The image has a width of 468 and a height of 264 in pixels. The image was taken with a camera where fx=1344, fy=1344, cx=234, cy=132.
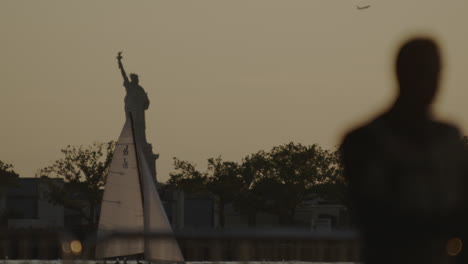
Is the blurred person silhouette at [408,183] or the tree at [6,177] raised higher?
the tree at [6,177]

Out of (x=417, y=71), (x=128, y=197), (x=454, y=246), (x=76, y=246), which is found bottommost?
(x=454, y=246)

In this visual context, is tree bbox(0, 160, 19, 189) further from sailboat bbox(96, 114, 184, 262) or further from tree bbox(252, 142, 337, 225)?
sailboat bbox(96, 114, 184, 262)

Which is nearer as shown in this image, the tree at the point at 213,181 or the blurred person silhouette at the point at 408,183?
the blurred person silhouette at the point at 408,183

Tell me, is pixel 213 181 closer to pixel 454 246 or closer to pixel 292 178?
pixel 292 178

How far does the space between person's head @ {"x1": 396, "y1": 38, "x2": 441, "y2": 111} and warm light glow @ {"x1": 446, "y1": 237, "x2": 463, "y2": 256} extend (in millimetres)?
672

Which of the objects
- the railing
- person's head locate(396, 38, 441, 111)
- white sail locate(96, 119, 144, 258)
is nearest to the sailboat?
white sail locate(96, 119, 144, 258)

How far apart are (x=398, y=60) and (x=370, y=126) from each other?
1.37 ft

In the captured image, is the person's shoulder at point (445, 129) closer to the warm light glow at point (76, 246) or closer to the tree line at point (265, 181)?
the warm light glow at point (76, 246)

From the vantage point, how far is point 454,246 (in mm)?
6703

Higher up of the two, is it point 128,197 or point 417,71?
point 128,197

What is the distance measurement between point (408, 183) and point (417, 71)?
0.63m

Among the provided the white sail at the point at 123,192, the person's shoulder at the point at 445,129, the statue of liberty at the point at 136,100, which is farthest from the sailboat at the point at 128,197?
the person's shoulder at the point at 445,129

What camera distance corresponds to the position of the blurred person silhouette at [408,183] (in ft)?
21.5

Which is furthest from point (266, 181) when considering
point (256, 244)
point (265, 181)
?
point (256, 244)
